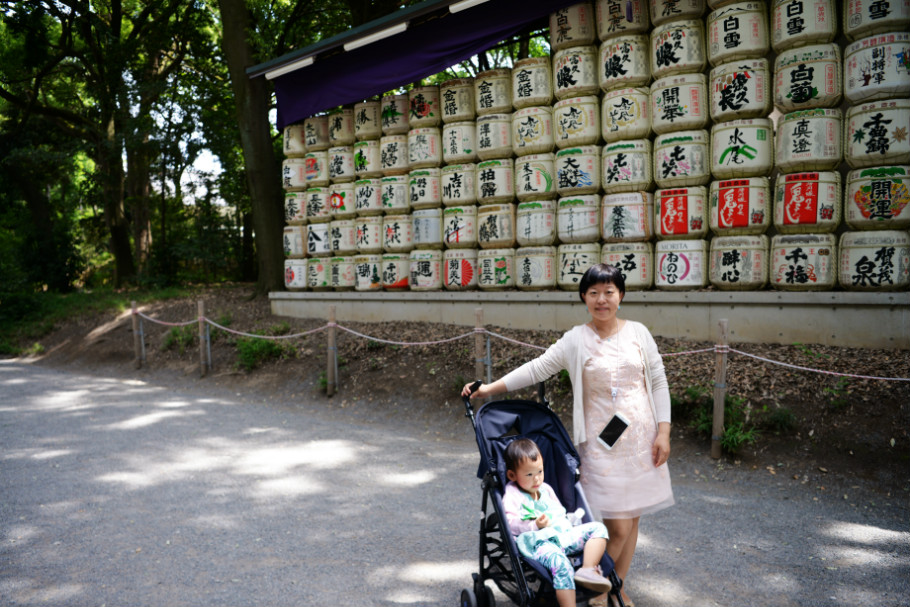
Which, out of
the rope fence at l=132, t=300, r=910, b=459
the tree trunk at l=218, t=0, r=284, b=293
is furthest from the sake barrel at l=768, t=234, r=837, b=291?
the tree trunk at l=218, t=0, r=284, b=293

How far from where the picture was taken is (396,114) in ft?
33.2

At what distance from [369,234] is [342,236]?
61 cm

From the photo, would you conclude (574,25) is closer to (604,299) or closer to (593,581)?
(604,299)

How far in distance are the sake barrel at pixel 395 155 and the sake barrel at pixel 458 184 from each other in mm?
841

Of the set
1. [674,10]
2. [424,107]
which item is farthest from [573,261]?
[424,107]

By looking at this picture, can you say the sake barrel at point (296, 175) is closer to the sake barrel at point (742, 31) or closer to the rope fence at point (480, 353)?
the rope fence at point (480, 353)

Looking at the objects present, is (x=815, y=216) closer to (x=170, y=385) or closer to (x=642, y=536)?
(x=642, y=536)

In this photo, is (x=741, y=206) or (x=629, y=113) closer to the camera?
(x=741, y=206)

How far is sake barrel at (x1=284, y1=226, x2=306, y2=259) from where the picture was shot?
1134 centimetres

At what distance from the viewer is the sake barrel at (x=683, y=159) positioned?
7.40 m

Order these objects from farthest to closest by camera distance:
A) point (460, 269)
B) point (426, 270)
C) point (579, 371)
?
1. point (426, 270)
2. point (460, 269)
3. point (579, 371)

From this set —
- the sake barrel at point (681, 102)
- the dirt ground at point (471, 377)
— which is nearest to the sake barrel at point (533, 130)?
the sake barrel at point (681, 102)

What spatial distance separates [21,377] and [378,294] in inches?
267

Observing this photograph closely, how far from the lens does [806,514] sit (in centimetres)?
473
